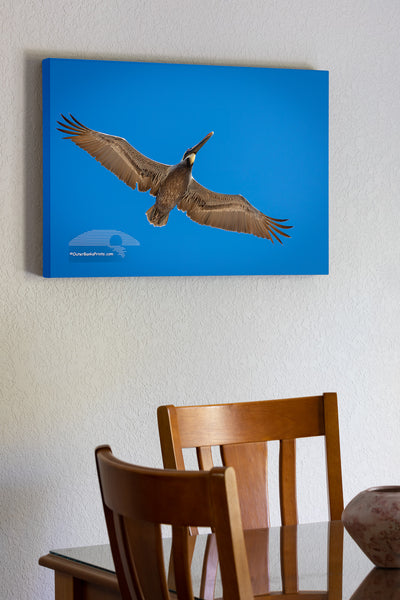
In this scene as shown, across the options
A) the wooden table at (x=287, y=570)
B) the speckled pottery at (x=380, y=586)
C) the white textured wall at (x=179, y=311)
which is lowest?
the wooden table at (x=287, y=570)

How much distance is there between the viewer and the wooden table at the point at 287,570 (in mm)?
1319

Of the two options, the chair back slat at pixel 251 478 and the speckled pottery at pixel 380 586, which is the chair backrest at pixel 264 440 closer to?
the chair back slat at pixel 251 478

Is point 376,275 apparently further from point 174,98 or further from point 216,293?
point 174,98

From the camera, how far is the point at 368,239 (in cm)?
273

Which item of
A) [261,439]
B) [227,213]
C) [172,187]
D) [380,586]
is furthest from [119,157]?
[380,586]

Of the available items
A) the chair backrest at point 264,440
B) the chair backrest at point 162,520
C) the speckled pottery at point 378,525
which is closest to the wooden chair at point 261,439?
the chair backrest at point 264,440

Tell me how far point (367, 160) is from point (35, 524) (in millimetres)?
1513

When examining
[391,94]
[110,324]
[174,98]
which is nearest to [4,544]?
[110,324]

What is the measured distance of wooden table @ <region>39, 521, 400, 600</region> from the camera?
1.32 meters

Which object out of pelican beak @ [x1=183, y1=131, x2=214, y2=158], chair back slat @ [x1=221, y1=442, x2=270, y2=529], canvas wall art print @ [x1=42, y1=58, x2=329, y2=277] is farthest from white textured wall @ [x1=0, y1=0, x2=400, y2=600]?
chair back slat @ [x1=221, y1=442, x2=270, y2=529]

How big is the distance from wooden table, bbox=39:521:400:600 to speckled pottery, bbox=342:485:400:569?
3cm

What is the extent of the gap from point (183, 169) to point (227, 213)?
0.19 metres

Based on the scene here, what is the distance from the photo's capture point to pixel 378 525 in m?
1.35

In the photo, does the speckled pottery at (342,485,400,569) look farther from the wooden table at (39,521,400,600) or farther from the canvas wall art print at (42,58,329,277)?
the canvas wall art print at (42,58,329,277)
